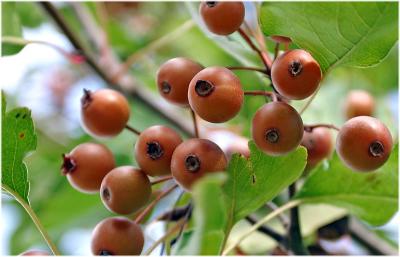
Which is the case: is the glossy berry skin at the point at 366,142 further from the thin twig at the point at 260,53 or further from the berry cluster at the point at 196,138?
the thin twig at the point at 260,53

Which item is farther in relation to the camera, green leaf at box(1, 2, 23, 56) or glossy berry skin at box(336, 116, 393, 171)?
green leaf at box(1, 2, 23, 56)

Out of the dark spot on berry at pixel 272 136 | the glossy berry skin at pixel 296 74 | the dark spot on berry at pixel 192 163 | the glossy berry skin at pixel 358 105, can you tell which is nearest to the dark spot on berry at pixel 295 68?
the glossy berry skin at pixel 296 74

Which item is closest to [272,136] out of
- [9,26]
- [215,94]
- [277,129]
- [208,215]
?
[277,129]

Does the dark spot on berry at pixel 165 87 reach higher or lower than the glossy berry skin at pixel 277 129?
higher

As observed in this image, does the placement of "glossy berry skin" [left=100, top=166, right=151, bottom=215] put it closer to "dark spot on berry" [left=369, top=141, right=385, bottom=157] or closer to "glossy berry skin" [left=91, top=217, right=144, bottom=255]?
"glossy berry skin" [left=91, top=217, right=144, bottom=255]

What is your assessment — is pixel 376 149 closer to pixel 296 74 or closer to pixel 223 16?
pixel 296 74

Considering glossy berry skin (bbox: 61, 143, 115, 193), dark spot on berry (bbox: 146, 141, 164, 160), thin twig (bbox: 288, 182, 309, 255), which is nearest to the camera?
dark spot on berry (bbox: 146, 141, 164, 160)

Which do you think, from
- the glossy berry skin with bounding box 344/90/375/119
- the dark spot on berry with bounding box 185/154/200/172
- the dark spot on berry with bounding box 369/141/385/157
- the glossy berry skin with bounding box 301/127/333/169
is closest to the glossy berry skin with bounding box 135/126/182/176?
the dark spot on berry with bounding box 185/154/200/172
